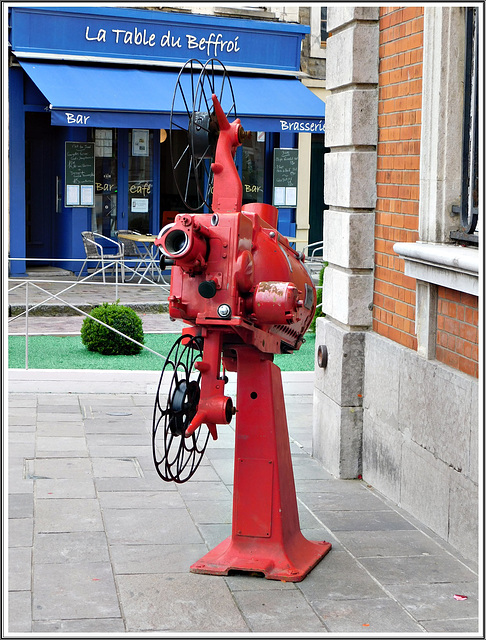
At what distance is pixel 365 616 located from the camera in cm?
466

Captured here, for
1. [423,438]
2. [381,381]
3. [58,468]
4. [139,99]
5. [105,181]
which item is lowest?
[58,468]

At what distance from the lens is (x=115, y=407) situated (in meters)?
9.48

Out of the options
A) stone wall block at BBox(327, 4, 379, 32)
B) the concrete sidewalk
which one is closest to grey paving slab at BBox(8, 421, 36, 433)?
the concrete sidewalk

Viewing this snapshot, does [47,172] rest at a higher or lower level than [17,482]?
higher

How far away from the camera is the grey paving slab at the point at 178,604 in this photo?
453 centimetres

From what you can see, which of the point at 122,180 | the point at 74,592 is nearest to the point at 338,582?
the point at 74,592

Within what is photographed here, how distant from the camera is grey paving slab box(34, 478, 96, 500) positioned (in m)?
6.63

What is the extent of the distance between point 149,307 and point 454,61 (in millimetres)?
10223

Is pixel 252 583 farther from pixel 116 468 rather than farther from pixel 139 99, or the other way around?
pixel 139 99

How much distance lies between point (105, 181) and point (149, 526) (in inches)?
540

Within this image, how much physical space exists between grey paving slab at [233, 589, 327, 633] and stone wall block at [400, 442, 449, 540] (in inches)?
48.0

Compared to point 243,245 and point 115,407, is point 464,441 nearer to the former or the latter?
point 243,245

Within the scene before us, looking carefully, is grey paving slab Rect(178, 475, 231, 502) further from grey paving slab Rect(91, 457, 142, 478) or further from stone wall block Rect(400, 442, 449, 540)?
stone wall block Rect(400, 442, 449, 540)

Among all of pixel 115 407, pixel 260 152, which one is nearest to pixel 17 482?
pixel 115 407
